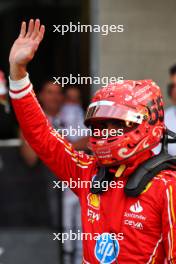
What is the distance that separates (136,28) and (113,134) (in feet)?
12.5

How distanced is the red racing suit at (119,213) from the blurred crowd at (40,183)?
3.42 metres

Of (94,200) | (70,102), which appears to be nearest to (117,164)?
(94,200)

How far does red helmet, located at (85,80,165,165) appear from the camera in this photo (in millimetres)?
3400

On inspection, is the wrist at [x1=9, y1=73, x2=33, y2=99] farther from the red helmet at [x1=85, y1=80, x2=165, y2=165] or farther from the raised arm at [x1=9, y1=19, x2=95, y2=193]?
the red helmet at [x1=85, y1=80, x2=165, y2=165]

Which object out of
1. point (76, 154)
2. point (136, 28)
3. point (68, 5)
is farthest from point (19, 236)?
point (76, 154)


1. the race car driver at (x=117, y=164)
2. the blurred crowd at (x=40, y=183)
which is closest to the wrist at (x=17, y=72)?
the race car driver at (x=117, y=164)

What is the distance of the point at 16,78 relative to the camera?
3555 millimetres

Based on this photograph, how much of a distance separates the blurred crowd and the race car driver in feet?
11.2

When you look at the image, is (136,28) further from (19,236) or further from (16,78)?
(16,78)

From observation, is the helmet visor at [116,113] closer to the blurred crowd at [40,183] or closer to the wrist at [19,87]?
the wrist at [19,87]

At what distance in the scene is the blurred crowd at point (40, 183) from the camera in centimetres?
720

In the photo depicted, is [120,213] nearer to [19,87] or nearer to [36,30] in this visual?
[19,87]

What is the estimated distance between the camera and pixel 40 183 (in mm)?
7934

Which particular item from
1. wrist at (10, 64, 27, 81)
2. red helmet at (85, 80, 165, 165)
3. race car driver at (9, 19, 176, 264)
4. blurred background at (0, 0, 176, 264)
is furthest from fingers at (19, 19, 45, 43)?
blurred background at (0, 0, 176, 264)
